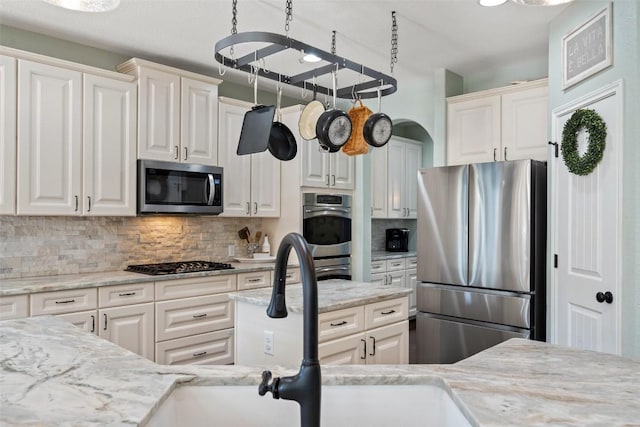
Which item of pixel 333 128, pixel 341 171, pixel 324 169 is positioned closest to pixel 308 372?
pixel 333 128

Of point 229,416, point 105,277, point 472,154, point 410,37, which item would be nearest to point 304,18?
point 410,37

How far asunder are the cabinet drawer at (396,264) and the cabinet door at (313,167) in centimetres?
159

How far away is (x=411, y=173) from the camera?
6527 millimetres

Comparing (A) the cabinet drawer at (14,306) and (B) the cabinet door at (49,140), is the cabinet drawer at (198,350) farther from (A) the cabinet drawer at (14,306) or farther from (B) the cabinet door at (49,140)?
(B) the cabinet door at (49,140)

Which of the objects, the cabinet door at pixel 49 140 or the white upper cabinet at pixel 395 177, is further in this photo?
the white upper cabinet at pixel 395 177

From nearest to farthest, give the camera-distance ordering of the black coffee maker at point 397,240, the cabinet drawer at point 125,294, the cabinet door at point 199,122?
the cabinet drawer at point 125,294 < the cabinet door at point 199,122 < the black coffee maker at point 397,240

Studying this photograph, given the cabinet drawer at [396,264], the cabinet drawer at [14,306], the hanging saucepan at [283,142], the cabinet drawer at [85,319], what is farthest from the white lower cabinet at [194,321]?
the cabinet drawer at [396,264]

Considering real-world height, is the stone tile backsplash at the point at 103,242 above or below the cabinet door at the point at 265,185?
below

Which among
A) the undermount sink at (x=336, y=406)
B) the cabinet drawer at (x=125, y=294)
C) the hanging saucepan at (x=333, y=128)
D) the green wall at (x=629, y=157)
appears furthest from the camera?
the cabinet drawer at (x=125, y=294)

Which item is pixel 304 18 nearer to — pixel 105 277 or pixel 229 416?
pixel 105 277

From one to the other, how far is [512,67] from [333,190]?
6.79 feet

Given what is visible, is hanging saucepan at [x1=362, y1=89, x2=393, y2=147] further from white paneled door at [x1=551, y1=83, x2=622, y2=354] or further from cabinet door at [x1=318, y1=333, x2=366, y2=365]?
white paneled door at [x1=551, y1=83, x2=622, y2=354]

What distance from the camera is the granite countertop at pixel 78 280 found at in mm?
2939

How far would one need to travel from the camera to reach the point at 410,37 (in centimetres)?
358
